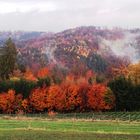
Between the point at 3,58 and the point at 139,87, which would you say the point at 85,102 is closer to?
the point at 139,87

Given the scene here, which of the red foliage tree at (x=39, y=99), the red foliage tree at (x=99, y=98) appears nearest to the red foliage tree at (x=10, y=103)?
the red foliage tree at (x=39, y=99)

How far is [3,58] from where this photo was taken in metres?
154

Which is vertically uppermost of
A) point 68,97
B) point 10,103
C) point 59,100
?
point 68,97

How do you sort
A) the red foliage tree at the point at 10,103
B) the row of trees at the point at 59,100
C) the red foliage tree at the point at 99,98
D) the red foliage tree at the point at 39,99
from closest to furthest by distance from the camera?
the red foliage tree at the point at 99,98, the row of trees at the point at 59,100, the red foliage tree at the point at 39,99, the red foliage tree at the point at 10,103

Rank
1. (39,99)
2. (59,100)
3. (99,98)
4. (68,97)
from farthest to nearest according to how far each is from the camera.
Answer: (68,97), (39,99), (59,100), (99,98)

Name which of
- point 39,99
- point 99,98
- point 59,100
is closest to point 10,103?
point 39,99

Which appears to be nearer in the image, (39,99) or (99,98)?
(99,98)

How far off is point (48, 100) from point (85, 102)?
401 inches

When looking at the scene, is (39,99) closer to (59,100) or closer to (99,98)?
(59,100)

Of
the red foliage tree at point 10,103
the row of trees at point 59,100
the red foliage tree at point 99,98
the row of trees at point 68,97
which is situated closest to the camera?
the red foliage tree at point 99,98

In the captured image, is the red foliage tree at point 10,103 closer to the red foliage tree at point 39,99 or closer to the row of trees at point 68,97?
the row of trees at point 68,97

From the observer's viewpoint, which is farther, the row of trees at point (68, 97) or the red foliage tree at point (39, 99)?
the red foliage tree at point (39, 99)

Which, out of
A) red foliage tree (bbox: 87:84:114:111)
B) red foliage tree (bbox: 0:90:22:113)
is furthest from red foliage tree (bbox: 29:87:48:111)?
red foliage tree (bbox: 87:84:114:111)

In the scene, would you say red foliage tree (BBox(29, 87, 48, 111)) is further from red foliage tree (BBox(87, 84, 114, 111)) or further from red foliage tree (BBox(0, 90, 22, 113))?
red foliage tree (BBox(87, 84, 114, 111))
